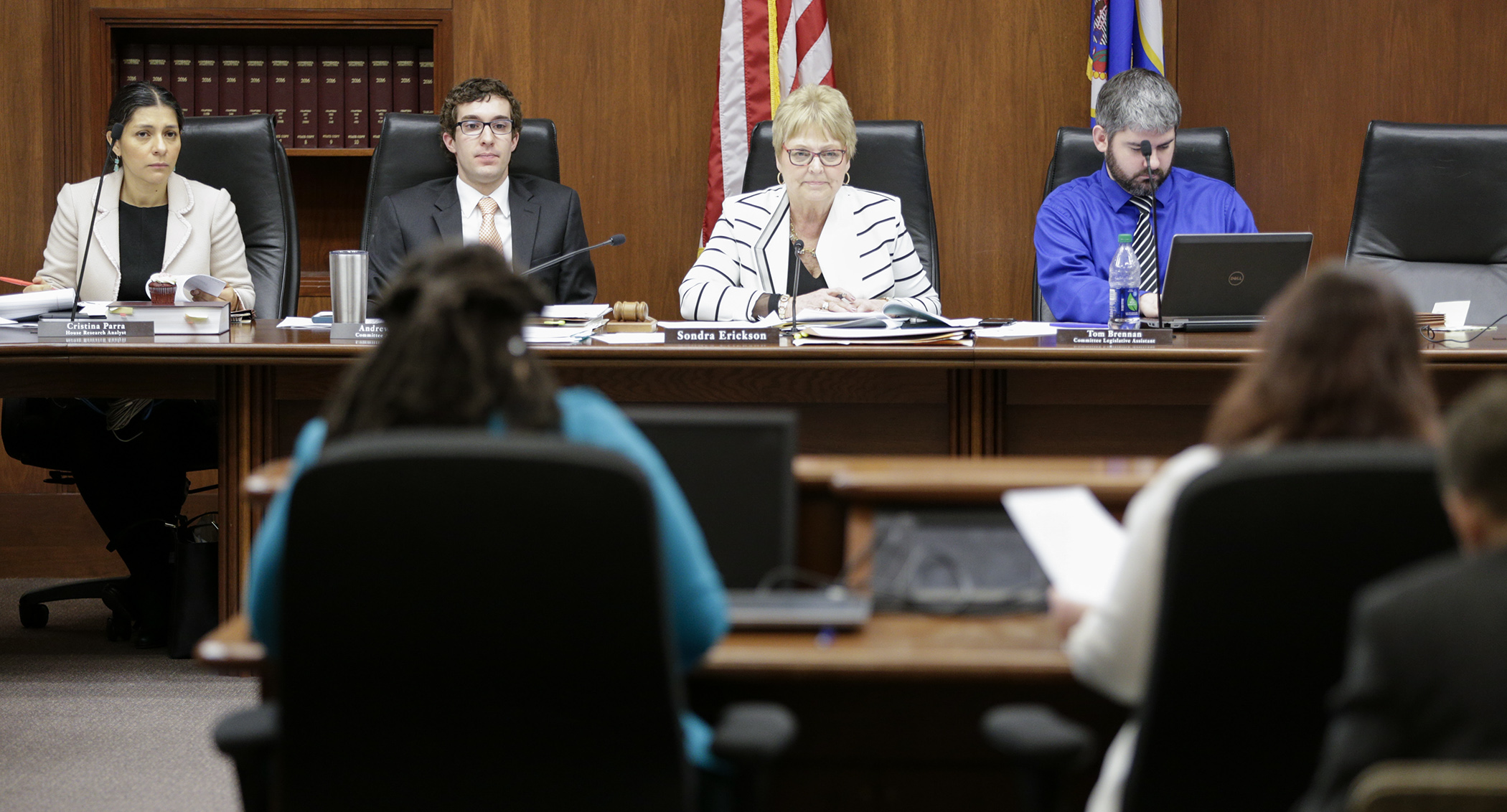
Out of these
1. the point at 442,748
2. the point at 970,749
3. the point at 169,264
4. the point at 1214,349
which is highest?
the point at 169,264

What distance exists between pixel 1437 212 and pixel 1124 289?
101 cm

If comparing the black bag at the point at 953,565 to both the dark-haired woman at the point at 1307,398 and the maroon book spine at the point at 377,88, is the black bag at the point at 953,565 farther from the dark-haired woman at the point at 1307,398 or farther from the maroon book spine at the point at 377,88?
the maroon book spine at the point at 377,88

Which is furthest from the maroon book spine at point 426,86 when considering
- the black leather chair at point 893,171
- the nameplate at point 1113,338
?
the nameplate at point 1113,338

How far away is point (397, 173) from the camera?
353 cm

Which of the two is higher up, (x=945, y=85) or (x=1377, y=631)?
(x=945, y=85)

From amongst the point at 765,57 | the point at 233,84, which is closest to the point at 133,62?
the point at 233,84

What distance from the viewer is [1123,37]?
13.4 ft

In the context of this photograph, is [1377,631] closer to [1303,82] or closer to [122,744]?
[122,744]

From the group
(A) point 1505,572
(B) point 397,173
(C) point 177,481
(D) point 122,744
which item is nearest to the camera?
(A) point 1505,572

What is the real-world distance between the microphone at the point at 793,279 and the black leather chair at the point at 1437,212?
1.37 meters

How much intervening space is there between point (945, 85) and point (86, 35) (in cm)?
269

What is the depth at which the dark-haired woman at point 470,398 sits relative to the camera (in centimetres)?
108

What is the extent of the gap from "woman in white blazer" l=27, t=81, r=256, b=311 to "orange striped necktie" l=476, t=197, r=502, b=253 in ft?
1.95

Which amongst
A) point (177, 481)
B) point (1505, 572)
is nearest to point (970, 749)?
point (1505, 572)
